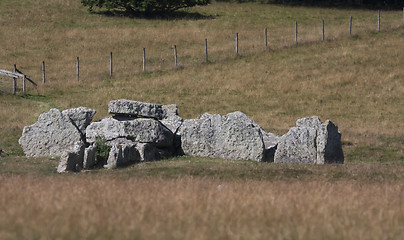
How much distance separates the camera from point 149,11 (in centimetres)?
7175

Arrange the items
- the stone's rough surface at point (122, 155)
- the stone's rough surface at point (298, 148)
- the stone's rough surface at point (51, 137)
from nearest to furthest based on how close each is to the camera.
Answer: the stone's rough surface at point (122, 155) < the stone's rough surface at point (298, 148) < the stone's rough surface at point (51, 137)

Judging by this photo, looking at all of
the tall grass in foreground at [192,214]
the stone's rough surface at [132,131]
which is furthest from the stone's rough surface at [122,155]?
the tall grass in foreground at [192,214]

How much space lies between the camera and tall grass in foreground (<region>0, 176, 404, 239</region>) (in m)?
8.55

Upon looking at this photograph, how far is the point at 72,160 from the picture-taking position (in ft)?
68.2

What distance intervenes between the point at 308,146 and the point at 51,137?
33.4 feet

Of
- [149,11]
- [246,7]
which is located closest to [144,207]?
[149,11]

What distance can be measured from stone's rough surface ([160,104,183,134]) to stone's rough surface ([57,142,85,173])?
196 inches

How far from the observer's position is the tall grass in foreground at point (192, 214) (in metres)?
8.55

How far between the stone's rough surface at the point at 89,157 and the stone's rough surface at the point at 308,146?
6731 millimetres

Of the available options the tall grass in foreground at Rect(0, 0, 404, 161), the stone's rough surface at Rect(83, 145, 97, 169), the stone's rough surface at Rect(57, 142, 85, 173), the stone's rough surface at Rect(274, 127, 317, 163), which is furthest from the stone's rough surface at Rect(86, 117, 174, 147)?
the stone's rough surface at Rect(274, 127, 317, 163)

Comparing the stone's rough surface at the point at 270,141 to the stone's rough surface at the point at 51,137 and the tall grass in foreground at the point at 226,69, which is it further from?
the stone's rough surface at the point at 51,137

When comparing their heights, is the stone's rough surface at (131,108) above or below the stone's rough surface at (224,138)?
above

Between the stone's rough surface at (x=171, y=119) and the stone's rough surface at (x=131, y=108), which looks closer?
the stone's rough surface at (x=131, y=108)

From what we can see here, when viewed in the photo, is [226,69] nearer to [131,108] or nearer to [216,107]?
[216,107]
